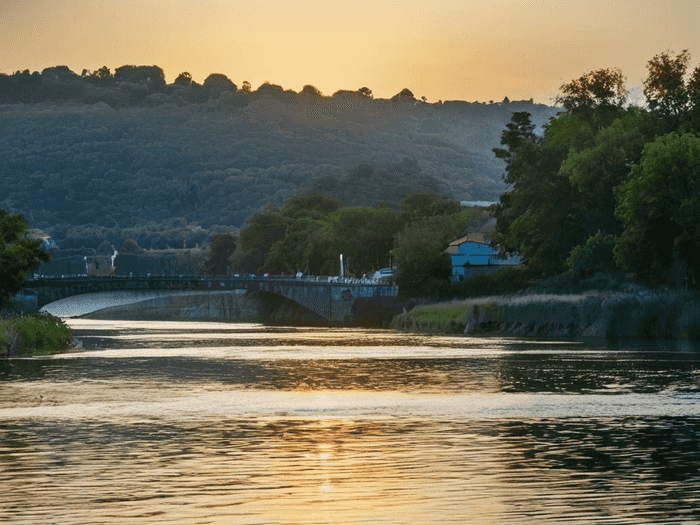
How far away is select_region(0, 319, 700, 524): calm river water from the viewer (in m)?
28.7

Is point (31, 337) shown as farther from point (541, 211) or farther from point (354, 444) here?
point (541, 211)

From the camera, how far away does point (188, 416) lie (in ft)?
161

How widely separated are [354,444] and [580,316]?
264 feet

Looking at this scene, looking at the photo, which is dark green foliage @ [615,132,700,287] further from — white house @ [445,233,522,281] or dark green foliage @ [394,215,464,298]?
white house @ [445,233,522,281]

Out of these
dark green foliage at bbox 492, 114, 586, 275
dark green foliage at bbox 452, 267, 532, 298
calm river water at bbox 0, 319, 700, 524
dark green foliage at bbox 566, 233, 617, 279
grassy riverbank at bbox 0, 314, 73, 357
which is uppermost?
dark green foliage at bbox 492, 114, 586, 275

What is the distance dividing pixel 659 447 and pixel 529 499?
10436 millimetres

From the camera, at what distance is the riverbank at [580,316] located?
106 metres

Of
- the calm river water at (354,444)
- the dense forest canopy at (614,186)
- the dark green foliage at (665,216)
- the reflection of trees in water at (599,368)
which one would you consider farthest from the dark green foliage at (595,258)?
the calm river water at (354,444)

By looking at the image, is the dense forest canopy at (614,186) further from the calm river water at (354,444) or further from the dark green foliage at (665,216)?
the calm river water at (354,444)

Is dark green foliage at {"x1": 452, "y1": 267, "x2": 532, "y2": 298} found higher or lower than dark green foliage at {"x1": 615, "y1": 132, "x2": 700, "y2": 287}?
lower

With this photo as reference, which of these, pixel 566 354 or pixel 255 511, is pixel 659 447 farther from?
pixel 566 354

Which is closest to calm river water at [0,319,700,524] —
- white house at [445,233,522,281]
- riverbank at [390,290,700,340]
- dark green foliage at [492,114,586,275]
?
riverbank at [390,290,700,340]

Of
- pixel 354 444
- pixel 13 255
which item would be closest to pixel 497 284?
pixel 13 255

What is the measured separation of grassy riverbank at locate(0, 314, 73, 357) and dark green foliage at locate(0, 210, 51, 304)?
10.4 meters
